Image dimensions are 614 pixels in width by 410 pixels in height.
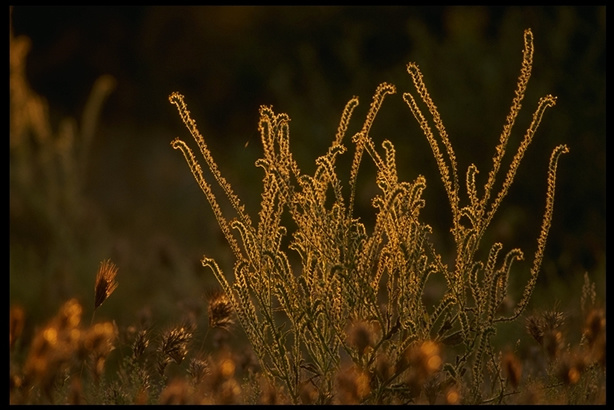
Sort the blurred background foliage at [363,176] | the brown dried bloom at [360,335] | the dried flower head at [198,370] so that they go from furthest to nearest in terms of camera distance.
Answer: the blurred background foliage at [363,176] < the dried flower head at [198,370] < the brown dried bloom at [360,335]

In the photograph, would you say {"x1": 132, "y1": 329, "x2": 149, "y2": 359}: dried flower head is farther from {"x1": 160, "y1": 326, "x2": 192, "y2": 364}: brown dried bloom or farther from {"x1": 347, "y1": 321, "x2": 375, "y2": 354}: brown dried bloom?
{"x1": 347, "y1": 321, "x2": 375, "y2": 354}: brown dried bloom

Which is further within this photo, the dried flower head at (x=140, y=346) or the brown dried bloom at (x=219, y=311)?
the brown dried bloom at (x=219, y=311)

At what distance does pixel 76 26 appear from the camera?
12094 mm

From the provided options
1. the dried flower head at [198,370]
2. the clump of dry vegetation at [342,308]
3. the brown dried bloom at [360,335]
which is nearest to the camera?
the brown dried bloom at [360,335]

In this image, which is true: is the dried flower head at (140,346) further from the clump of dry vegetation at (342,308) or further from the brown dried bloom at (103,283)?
the brown dried bloom at (103,283)

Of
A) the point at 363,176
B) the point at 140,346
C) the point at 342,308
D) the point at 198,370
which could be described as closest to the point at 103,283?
the point at 140,346

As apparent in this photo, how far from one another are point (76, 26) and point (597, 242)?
26.9 ft

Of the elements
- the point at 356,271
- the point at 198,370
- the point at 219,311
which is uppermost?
the point at 356,271

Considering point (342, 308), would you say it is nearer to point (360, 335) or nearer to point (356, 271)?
point (356, 271)

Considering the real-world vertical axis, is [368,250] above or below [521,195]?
above

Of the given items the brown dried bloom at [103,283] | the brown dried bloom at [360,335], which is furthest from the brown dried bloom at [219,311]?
the brown dried bloom at [360,335]

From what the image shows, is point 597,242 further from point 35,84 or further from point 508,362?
point 35,84
